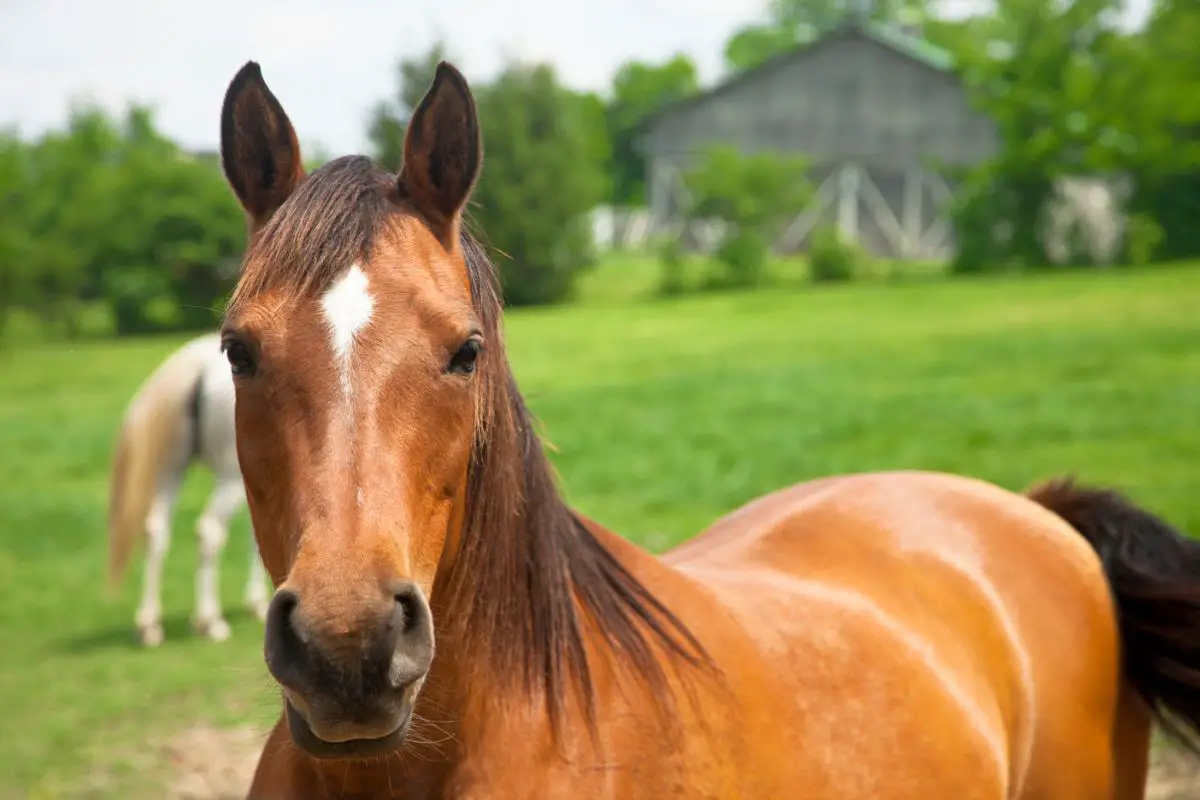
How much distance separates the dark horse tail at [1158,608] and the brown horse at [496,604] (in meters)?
0.09

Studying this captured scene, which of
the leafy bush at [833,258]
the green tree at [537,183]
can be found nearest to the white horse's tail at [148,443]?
the green tree at [537,183]

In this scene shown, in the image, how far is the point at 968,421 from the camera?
13203 millimetres

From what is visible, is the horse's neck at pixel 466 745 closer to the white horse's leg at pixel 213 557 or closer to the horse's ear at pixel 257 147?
the horse's ear at pixel 257 147

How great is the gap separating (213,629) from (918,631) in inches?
254

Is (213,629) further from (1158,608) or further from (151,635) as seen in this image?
(1158,608)

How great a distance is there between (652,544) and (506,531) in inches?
302

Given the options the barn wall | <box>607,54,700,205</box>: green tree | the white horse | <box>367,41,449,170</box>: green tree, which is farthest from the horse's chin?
<box>607,54,700,205</box>: green tree

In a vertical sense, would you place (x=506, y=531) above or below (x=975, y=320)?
above

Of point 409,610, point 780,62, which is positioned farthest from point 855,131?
point 409,610

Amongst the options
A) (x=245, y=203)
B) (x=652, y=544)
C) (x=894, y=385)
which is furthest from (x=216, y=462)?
(x=894, y=385)

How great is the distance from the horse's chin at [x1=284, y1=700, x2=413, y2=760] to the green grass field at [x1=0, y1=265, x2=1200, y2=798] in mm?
2260

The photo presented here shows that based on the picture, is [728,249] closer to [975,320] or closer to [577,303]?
[577,303]

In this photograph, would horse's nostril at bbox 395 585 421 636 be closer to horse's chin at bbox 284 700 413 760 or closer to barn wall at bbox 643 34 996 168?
horse's chin at bbox 284 700 413 760

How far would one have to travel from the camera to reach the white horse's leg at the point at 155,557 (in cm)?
835
